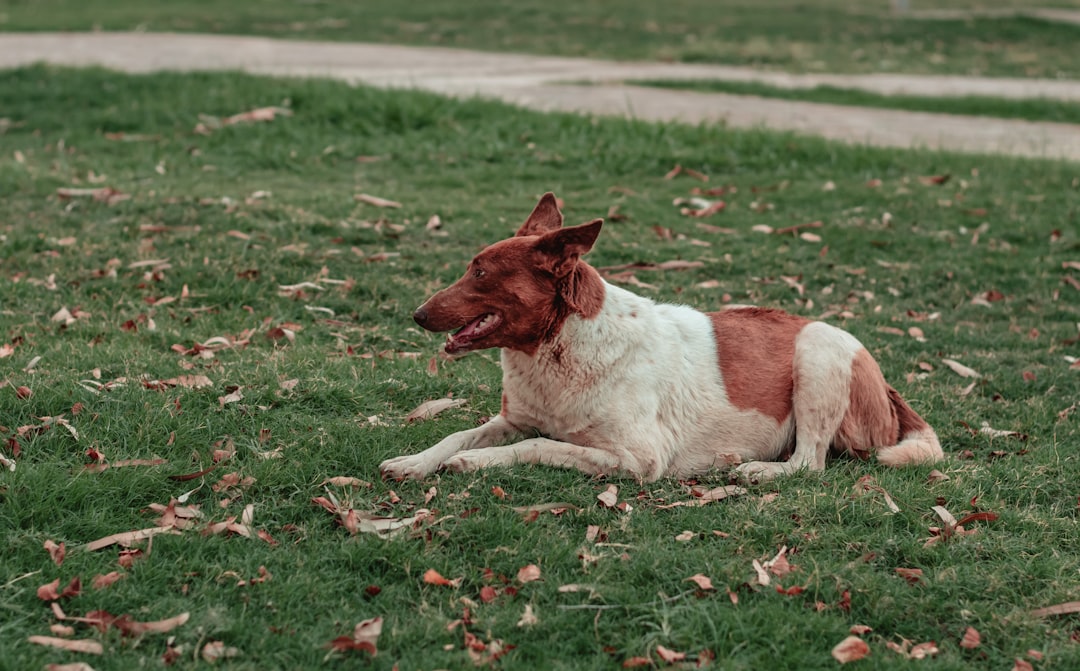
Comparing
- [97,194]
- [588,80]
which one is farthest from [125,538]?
[588,80]

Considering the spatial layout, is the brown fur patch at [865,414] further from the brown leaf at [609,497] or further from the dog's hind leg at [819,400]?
the brown leaf at [609,497]

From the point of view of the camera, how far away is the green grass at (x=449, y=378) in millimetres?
4625

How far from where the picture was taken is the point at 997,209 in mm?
12000

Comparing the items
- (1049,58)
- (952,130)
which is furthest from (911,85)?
(1049,58)

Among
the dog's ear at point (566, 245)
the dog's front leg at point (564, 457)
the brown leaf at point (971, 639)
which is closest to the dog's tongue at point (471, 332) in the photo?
the dog's ear at point (566, 245)

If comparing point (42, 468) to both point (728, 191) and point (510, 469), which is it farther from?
point (728, 191)

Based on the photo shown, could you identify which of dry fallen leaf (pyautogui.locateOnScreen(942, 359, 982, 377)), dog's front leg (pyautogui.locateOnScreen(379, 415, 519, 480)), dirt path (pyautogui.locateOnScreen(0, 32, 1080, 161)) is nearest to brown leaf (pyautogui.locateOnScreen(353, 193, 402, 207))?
dirt path (pyautogui.locateOnScreen(0, 32, 1080, 161))

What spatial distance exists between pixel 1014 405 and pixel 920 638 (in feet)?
11.1

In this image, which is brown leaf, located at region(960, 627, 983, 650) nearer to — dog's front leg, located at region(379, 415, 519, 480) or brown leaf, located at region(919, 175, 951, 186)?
dog's front leg, located at region(379, 415, 519, 480)

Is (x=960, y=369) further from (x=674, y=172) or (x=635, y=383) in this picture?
(x=674, y=172)

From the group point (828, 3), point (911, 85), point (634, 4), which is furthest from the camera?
point (828, 3)

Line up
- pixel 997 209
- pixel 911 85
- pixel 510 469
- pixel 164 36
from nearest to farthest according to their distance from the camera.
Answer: pixel 510 469 → pixel 997 209 → pixel 911 85 → pixel 164 36

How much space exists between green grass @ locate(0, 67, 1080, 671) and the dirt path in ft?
5.18

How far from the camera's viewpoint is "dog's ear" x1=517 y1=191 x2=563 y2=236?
253 inches
